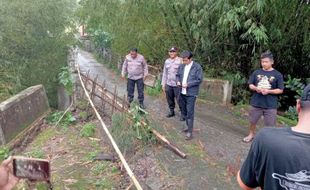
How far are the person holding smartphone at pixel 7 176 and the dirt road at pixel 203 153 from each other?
3.40m

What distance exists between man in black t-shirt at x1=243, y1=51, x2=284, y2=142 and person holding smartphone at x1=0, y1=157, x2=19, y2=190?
4.76m

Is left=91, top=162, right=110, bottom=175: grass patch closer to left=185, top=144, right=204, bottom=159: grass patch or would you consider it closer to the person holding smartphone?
left=185, top=144, right=204, bottom=159: grass patch

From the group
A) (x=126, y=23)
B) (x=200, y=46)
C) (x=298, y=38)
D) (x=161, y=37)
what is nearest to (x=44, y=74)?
(x=126, y=23)

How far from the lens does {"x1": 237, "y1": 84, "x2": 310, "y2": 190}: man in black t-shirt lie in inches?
83.4

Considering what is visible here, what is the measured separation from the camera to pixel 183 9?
33.7 feet

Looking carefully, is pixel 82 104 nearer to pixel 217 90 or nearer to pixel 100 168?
pixel 217 90

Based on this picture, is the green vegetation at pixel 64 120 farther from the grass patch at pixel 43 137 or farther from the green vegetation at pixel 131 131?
the green vegetation at pixel 131 131

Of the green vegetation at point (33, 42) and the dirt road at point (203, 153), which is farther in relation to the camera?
the green vegetation at point (33, 42)

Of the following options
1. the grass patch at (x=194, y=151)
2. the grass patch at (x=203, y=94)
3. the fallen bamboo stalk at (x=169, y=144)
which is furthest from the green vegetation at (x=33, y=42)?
the grass patch at (x=194, y=151)

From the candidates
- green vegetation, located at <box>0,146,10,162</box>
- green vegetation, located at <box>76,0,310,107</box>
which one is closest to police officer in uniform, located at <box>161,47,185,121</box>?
green vegetation, located at <box>76,0,310,107</box>

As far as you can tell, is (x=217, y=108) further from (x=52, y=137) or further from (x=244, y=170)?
(x=244, y=170)

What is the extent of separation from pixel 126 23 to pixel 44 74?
5169mm

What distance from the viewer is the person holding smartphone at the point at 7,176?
2.13 meters

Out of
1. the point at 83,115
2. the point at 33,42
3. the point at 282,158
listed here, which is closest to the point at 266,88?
the point at 282,158
